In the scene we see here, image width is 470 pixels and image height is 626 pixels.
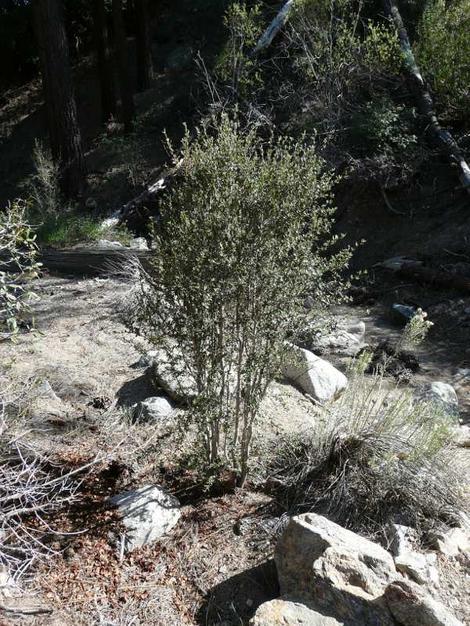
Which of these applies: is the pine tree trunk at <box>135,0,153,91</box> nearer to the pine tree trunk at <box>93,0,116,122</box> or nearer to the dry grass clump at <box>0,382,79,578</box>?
the pine tree trunk at <box>93,0,116,122</box>

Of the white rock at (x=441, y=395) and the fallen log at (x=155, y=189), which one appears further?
the fallen log at (x=155, y=189)

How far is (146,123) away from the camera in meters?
16.0

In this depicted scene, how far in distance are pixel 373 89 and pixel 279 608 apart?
375 inches

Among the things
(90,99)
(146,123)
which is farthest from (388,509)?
(90,99)

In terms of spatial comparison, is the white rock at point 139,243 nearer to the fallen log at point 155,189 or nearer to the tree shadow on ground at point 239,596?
the fallen log at point 155,189

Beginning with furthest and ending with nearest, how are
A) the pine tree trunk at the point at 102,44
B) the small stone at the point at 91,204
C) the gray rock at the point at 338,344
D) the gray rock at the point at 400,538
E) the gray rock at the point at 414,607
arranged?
the pine tree trunk at the point at 102,44 < the small stone at the point at 91,204 < the gray rock at the point at 338,344 < the gray rock at the point at 400,538 < the gray rock at the point at 414,607

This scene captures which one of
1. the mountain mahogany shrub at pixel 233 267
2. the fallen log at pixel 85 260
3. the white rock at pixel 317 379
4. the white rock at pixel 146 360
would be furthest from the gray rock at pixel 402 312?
the mountain mahogany shrub at pixel 233 267

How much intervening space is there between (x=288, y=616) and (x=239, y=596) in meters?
0.52

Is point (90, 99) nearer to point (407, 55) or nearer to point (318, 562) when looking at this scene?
point (407, 55)

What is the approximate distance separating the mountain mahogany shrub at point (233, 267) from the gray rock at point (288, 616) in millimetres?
1083

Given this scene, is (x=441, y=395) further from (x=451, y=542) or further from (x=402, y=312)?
(x=402, y=312)

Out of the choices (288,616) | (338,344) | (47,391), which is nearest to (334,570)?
(288,616)

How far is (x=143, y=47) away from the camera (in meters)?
17.3

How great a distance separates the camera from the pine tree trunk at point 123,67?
15.4m
